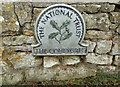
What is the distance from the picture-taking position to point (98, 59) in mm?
1886

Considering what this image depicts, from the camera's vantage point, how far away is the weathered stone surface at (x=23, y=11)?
164 cm

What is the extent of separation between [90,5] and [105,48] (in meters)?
0.62

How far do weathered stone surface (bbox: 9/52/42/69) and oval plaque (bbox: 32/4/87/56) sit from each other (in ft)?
0.41

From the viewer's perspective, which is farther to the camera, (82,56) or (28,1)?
(82,56)

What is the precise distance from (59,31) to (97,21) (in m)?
0.51

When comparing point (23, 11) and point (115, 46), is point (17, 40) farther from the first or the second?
point (115, 46)

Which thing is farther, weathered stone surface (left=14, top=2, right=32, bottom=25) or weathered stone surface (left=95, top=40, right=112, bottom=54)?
weathered stone surface (left=95, top=40, right=112, bottom=54)

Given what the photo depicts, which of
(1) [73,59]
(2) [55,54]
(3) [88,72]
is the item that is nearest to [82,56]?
(1) [73,59]

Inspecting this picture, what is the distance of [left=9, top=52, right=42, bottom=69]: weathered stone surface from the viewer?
1793 mm

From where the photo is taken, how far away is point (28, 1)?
1642 mm

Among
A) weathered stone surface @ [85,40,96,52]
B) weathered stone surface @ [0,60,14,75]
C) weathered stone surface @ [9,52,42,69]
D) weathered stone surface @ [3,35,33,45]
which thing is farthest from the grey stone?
weathered stone surface @ [0,60,14,75]

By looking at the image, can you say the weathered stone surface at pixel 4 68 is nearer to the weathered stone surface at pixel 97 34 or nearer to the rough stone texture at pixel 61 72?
the rough stone texture at pixel 61 72

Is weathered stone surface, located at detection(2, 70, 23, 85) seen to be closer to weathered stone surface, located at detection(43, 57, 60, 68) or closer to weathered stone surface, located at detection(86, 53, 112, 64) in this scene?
weathered stone surface, located at detection(43, 57, 60, 68)

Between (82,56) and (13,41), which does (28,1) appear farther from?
(82,56)
